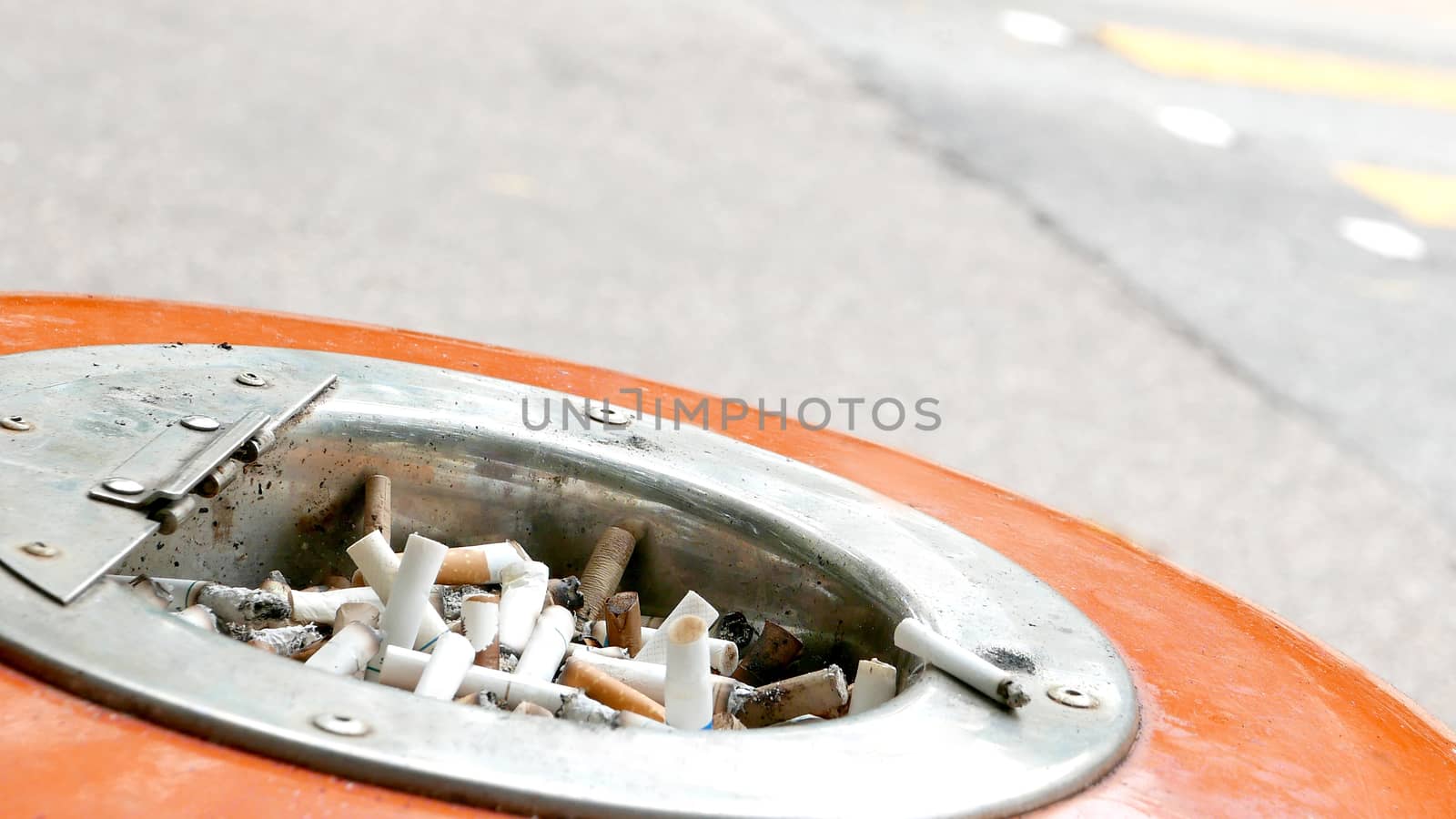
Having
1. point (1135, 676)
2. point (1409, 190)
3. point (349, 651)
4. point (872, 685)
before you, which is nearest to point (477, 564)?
point (349, 651)

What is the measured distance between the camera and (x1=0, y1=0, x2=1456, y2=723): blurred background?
272 cm

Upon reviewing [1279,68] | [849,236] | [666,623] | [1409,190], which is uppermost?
[1279,68]

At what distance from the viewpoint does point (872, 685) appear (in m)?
0.72

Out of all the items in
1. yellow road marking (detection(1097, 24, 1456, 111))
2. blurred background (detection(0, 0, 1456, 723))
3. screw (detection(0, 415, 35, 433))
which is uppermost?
yellow road marking (detection(1097, 24, 1456, 111))

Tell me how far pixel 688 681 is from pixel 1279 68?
20.7ft

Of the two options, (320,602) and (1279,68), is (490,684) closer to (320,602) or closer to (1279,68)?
(320,602)

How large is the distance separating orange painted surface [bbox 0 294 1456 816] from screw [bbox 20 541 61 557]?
72 mm

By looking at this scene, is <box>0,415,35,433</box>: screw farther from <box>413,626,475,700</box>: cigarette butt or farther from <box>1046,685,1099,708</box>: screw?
<box>1046,685,1099,708</box>: screw

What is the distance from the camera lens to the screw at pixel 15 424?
0.67m

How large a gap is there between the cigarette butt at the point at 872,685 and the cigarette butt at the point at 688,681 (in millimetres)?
73

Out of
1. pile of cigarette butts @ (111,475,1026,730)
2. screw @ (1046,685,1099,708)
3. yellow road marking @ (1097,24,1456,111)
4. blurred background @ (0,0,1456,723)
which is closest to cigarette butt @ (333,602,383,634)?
pile of cigarette butts @ (111,475,1026,730)

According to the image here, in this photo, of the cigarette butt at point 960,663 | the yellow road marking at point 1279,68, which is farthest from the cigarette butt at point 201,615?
the yellow road marking at point 1279,68

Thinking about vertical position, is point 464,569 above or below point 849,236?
above

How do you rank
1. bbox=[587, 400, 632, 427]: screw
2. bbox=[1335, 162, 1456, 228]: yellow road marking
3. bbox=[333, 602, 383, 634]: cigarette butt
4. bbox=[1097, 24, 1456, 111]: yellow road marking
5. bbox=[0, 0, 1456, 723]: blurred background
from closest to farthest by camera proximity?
bbox=[333, 602, 383, 634]: cigarette butt, bbox=[587, 400, 632, 427]: screw, bbox=[0, 0, 1456, 723]: blurred background, bbox=[1335, 162, 1456, 228]: yellow road marking, bbox=[1097, 24, 1456, 111]: yellow road marking
